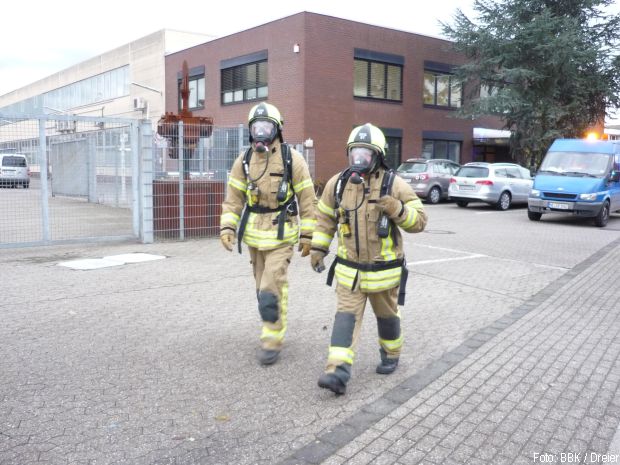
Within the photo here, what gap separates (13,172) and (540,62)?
22650 mm

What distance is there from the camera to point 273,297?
453 centimetres

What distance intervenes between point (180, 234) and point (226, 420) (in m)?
7.92

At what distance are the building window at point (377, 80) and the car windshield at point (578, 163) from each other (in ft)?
34.3

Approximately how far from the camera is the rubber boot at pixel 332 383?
388 cm

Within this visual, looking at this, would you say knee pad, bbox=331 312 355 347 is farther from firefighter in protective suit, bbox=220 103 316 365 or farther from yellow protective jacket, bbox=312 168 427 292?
firefighter in protective suit, bbox=220 103 316 365

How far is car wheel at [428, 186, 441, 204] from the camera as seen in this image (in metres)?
21.8

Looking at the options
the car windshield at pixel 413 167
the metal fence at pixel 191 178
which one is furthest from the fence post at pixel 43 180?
the car windshield at pixel 413 167

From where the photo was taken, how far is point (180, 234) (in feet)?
36.9

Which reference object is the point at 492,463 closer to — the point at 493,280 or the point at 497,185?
the point at 493,280

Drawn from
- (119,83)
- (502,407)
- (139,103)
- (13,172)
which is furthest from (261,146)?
(119,83)

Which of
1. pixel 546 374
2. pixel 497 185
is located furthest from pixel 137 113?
pixel 546 374

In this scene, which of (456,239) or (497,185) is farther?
(497,185)

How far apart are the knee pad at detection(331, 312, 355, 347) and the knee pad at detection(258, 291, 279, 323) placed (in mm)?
686

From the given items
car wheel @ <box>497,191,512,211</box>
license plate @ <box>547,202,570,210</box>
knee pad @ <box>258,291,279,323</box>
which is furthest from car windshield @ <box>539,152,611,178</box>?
knee pad @ <box>258,291,279,323</box>
